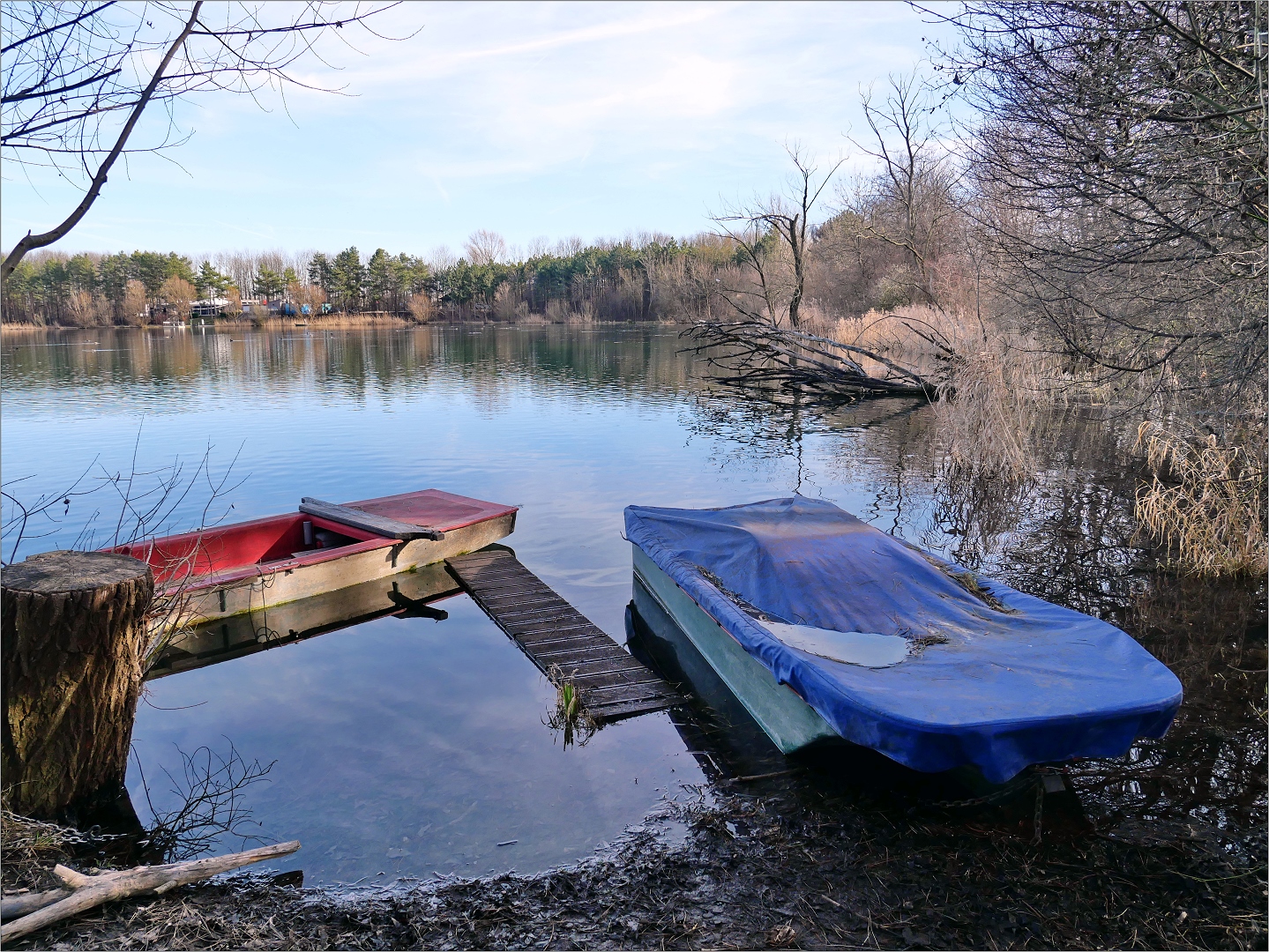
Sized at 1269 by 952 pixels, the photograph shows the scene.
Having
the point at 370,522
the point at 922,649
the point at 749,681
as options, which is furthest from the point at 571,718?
the point at 370,522

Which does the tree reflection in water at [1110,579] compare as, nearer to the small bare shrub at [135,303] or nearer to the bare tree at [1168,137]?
the bare tree at [1168,137]

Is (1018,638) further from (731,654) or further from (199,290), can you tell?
(199,290)

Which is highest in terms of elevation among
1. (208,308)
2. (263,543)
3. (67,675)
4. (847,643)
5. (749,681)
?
(208,308)

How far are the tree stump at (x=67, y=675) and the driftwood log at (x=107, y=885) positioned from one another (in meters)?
1.06

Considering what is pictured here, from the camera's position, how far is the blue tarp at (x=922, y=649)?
439cm

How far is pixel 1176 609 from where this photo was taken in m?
8.68

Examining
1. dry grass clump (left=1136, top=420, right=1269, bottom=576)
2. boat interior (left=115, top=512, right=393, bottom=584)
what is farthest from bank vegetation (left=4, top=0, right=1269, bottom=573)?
boat interior (left=115, top=512, right=393, bottom=584)

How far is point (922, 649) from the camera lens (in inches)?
224

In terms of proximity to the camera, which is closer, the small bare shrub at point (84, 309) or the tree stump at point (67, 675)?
the tree stump at point (67, 675)

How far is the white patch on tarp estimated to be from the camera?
5566 millimetres

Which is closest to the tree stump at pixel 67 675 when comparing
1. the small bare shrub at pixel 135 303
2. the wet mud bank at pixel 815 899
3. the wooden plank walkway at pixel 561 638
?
the wet mud bank at pixel 815 899

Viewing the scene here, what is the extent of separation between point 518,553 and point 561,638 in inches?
134

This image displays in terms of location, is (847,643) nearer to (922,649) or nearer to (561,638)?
(922,649)

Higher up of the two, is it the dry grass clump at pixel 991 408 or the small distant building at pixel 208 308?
the small distant building at pixel 208 308
